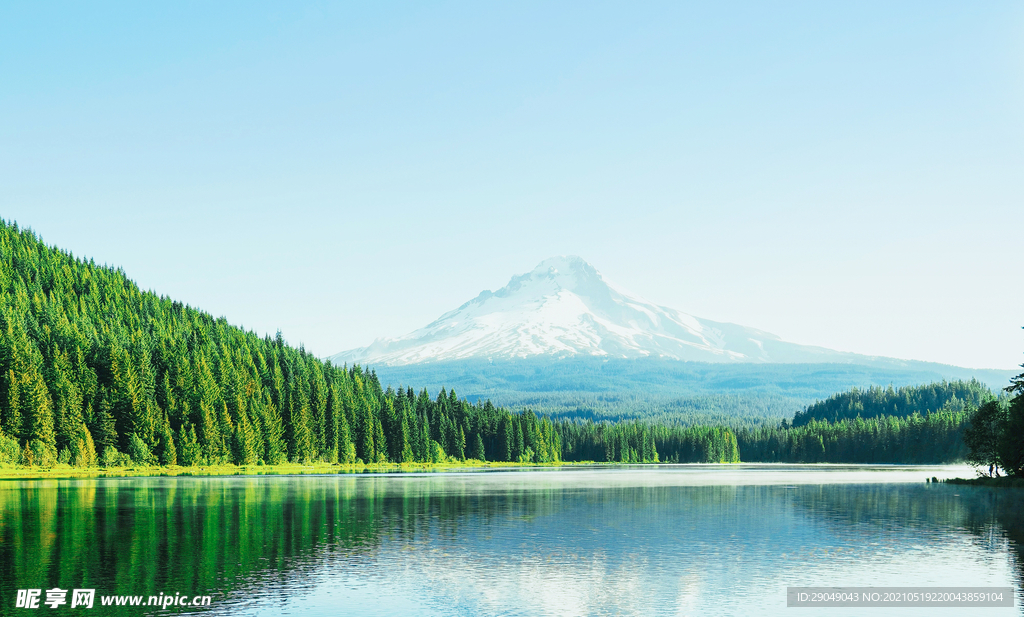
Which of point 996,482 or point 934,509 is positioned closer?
point 934,509

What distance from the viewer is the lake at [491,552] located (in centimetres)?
3409

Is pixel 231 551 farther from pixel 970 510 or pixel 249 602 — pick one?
pixel 970 510

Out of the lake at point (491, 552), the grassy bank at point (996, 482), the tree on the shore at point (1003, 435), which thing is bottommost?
the grassy bank at point (996, 482)

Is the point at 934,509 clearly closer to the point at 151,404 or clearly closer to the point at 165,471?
the point at 165,471

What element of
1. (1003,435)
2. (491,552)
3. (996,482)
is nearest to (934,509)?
(1003,435)

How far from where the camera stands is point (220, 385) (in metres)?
167

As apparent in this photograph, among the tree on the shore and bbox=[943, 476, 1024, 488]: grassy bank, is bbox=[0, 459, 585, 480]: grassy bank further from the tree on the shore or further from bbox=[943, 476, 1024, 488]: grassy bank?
the tree on the shore

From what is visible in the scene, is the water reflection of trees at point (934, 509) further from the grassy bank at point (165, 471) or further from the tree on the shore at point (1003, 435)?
the grassy bank at point (165, 471)

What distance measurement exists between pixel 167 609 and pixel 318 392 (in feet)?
516

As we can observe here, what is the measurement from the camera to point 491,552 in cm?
4641

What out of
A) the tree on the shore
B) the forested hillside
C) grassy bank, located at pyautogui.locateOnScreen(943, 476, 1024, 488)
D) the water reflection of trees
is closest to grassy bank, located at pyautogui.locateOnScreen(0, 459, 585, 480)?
the forested hillside

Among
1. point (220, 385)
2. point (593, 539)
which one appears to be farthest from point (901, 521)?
point (220, 385)

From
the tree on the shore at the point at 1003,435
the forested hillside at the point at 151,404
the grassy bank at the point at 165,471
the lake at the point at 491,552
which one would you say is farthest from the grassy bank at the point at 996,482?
the forested hillside at the point at 151,404

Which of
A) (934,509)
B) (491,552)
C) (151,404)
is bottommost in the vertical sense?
(934,509)
